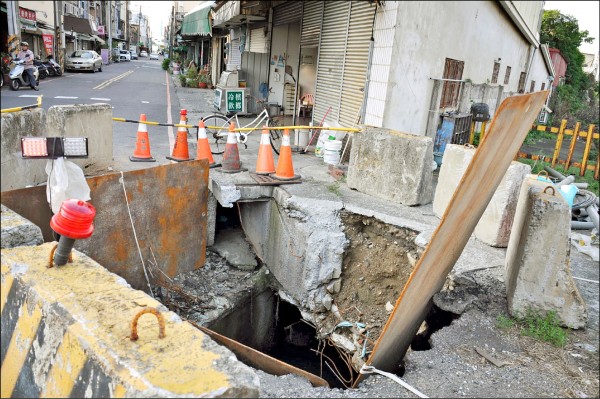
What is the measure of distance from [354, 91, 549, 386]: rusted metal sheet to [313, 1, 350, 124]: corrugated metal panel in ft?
16.8

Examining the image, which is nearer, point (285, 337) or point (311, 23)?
point (285, 337)

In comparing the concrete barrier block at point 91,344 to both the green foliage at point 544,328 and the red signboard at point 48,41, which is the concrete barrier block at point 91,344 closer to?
the red signboard at point 48,41

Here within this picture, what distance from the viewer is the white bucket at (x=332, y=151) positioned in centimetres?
703

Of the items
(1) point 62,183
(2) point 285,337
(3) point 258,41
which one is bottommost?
(2) point 285,337

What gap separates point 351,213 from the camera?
521 cm

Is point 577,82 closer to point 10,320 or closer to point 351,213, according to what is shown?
point 351,213

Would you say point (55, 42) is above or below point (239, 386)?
above

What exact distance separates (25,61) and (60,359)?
6.20 ft

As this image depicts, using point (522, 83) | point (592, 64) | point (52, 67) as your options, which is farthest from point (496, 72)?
point (592, 64)

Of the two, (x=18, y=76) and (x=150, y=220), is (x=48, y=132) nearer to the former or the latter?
(x=150, y=220)

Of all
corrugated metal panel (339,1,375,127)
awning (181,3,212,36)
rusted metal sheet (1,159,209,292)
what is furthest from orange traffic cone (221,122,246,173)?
awning (181,3,212,36)

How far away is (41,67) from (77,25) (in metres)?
0.40

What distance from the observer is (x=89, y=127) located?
17.1 ft

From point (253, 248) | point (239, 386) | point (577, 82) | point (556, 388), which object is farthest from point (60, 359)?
point (577, 82)
